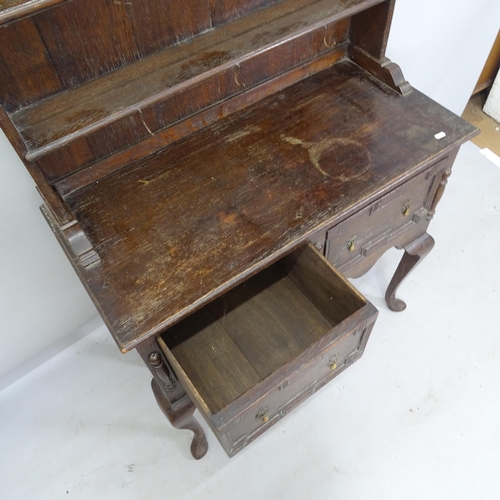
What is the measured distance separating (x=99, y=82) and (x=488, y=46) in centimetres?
154

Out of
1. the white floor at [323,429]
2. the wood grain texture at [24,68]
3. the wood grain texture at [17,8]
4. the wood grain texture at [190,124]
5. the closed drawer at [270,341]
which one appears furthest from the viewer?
the white floor at [323,429]

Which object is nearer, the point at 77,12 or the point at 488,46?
the point at 77,12

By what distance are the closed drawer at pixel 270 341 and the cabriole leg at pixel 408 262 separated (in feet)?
1.19

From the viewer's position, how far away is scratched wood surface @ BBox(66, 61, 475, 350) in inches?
32.8

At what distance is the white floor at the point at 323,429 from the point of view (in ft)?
4.14

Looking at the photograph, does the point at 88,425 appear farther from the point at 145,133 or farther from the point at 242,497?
the point at 145,133

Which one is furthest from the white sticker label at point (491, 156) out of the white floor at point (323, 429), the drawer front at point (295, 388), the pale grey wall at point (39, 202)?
the drawer front at point (295, 388)

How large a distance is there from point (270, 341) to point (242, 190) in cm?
38

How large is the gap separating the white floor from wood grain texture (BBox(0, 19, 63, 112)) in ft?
3.02

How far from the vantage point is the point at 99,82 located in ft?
2.83

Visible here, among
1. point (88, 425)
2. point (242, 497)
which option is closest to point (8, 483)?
point (88, 425)

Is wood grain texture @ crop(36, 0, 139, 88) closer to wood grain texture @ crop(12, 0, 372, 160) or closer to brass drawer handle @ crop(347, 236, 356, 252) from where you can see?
wood grain texture @ crop(12, 0, 372, 160)

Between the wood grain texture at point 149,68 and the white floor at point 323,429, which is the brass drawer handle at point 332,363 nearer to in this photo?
the white floor at point 323,429

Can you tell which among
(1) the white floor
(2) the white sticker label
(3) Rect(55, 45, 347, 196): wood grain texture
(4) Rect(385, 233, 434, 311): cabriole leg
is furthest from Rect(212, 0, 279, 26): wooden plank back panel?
(2) the white sticker label
